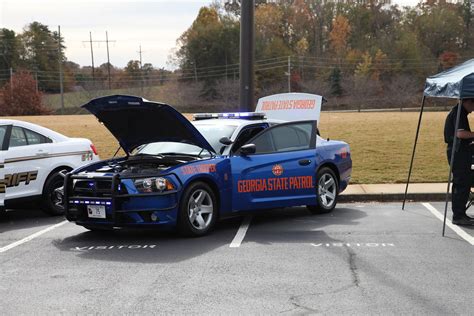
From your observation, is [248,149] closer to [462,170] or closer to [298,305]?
[462,170]

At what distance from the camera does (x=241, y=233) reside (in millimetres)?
7641

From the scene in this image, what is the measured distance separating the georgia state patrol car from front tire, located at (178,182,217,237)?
2997 millimetres

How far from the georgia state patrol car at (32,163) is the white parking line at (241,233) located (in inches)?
119

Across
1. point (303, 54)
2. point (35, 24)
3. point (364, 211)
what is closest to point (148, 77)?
point (35, 24)

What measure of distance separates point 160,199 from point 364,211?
Answer: 380 centimetres

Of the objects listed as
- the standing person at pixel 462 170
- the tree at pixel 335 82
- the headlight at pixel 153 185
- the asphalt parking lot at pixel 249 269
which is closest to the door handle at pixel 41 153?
the asphalt parking lot at pixel 249 269

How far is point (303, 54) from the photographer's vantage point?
10900 cm

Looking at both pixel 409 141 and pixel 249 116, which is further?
pixel 409 141

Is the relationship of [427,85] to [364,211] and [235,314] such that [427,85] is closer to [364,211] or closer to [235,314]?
[364,211]

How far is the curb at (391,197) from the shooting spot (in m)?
10.4

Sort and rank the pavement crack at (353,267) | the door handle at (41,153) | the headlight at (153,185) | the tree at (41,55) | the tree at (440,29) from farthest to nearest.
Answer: the tree at (41,55) → the tree at (440,29) → the door handle at (41,153) → the headlight at (153,185) → the pavement crack at (353,267)

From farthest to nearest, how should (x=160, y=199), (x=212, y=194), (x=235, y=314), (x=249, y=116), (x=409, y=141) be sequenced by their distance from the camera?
(x=409, y=141) → (x=249, y=116) → (x=212, y=194) → (x=160, y=199) → (x=235, y=314)

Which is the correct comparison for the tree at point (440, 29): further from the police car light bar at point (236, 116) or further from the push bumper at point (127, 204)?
the push bumper at point (127, 204)

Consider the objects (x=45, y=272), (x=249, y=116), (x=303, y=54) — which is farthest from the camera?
(x=303, y=54)
